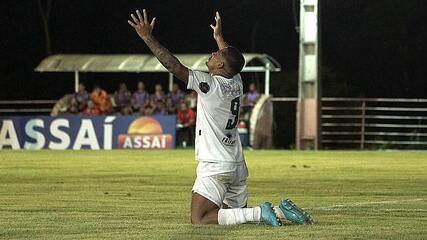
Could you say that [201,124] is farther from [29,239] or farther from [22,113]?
[22,113]

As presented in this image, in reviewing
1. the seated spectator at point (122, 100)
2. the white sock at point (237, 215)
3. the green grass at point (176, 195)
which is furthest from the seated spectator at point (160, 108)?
the white sock at point (237, 215)

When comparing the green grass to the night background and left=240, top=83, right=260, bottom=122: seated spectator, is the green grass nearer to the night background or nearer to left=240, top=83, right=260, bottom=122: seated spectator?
left=240, top=83, right=260, bottom=122: seated spectator

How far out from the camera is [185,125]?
1441 inches

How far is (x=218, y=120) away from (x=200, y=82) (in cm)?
48

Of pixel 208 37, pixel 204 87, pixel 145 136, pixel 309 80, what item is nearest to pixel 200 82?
pixel 204 87

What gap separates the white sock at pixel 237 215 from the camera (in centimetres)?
1141

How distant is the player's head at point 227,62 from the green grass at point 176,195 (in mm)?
1521

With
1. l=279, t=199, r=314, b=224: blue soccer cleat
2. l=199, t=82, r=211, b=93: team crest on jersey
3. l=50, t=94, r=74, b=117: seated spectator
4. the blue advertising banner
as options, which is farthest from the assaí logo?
l=279, t=199, r=314, b=224: blue soccer cleat

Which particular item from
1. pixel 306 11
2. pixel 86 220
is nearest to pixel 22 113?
pixel 306 11

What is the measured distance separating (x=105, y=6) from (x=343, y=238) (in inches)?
2181

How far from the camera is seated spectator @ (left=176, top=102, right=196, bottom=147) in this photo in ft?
120

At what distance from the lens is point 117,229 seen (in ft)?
37.0

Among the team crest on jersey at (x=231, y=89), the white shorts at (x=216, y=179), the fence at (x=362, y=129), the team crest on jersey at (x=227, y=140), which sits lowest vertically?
the fence at (x=362, y=129)

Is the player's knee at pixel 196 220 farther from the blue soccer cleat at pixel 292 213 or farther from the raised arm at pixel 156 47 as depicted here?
the raised arm at pixel 156 47
